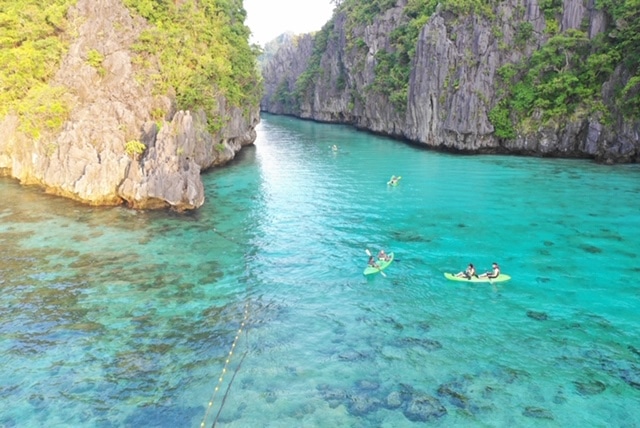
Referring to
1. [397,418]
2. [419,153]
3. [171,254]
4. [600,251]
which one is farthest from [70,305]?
[419,153]

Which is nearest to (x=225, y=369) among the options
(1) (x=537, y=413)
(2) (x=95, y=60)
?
(1) (x=537, y=413)

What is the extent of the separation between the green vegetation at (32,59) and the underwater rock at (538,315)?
3946cm

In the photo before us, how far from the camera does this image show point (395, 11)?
83.6m

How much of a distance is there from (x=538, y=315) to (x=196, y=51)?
44275 mm

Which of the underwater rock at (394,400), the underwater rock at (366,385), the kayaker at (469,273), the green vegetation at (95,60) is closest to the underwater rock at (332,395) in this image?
the underwater rock at (366,385)

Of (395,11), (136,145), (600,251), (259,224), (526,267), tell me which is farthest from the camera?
(395,11)

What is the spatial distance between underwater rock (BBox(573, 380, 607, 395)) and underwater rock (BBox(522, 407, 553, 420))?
5.85ft

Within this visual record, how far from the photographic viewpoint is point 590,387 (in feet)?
47.3

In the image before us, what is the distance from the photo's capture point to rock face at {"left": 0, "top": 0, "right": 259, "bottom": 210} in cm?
3359

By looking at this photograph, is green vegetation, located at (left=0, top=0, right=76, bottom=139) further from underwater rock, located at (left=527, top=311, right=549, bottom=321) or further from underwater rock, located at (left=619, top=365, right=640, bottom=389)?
underwater rock, located at (left=619, top=365, right=640, bottom=389)

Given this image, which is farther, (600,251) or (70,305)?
(600,251)

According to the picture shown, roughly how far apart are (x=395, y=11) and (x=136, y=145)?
66.4 metres

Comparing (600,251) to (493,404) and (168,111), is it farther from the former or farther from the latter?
(168,111)

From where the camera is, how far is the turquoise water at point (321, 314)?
14.0 meters
